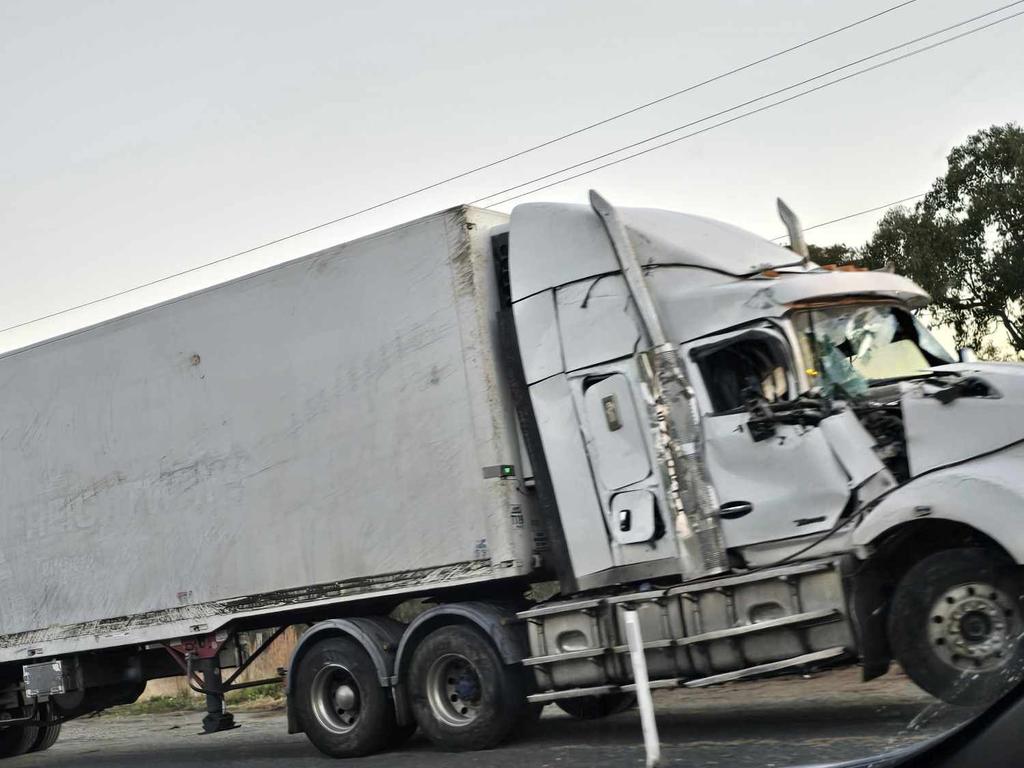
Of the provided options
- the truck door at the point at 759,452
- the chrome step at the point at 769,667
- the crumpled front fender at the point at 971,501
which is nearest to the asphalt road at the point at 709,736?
the chrome step at the point at 769,667

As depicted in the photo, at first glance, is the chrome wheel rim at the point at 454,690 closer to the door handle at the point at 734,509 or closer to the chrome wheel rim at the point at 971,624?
A: the door handle at the point at 734,509

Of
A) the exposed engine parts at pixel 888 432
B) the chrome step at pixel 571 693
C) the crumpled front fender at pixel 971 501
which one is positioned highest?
the exposed engine parts at pixel 888 432

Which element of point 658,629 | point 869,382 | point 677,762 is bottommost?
point 677,762

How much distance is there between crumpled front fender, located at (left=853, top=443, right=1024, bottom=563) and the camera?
21.8 ft

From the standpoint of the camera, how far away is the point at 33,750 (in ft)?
46.7

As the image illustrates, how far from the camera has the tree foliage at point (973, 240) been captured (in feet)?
67.6

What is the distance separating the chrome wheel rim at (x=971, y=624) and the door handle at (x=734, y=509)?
57.9 inches

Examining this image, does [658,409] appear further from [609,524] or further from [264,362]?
[264,362]

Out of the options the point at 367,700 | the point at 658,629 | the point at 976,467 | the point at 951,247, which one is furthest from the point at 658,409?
the point at 951,247

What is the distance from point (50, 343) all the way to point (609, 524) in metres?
6.43

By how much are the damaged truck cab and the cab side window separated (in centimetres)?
1

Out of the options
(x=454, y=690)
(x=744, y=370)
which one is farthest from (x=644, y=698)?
(x=454, y=690)

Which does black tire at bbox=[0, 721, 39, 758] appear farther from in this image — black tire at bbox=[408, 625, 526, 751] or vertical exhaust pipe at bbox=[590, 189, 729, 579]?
vertical exhaust pipe at bbox=[590, 189, 729, 579]

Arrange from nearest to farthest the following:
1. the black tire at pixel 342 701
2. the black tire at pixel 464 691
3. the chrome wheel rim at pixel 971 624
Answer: the chrome wheel rim at pixel 971 624
the black tire at pixel 464 691
the black tire at pixel 342 701
